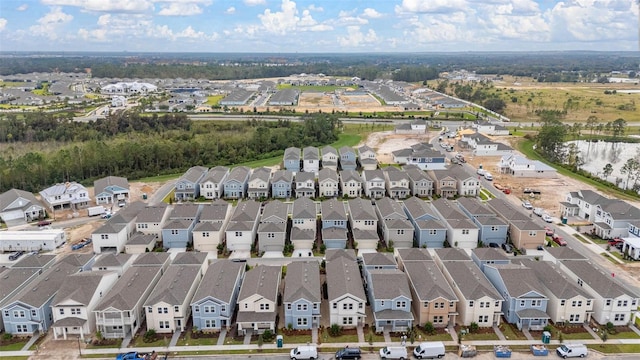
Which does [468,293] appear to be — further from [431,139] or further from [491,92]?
[491,92]

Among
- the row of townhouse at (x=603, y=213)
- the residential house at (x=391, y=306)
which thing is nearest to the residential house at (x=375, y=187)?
the row of townhouse at (x=603, y=213)

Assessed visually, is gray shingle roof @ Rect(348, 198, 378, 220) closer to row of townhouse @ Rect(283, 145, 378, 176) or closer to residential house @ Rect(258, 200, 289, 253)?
residential house @ Rect(258, 200, 289, 253)

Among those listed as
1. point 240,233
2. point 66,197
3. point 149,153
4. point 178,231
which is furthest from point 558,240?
point 149,153

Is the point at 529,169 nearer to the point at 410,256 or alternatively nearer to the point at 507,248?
the point at 507,248

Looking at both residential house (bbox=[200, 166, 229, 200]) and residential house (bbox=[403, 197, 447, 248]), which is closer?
residential house (bbox=[403, 197, 447, 248])

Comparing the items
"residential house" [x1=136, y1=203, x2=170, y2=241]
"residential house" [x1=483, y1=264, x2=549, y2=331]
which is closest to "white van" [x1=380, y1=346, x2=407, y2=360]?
"residential house" [x1=483, y1=264, x2=549, y2=331]

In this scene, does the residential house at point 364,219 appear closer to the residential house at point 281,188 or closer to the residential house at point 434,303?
the residential house at point 434,303

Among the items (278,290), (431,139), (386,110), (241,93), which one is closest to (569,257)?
(278,290)
